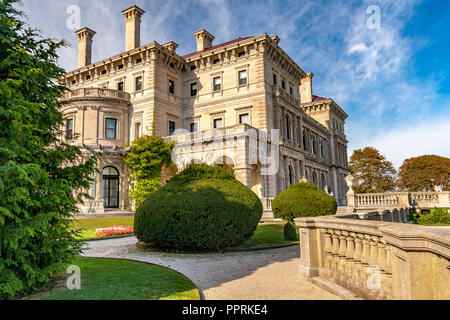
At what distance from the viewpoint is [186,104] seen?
1422 inches

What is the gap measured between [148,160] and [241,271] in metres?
22.9

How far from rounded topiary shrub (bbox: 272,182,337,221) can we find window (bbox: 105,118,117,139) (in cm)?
2229

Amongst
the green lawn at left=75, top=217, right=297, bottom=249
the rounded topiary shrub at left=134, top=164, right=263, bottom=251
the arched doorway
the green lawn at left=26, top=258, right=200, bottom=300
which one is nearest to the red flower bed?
the green lawn at left=75, top=217, right=297, bottom=249

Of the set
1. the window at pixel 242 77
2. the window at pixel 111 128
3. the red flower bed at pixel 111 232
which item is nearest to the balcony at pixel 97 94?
the window at pixel 111 128

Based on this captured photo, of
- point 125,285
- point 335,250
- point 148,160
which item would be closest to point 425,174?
point 148,160

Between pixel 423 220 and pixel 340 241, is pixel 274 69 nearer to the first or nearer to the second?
pixel 423 220

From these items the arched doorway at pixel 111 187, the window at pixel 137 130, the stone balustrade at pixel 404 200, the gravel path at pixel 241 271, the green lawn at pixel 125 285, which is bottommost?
the gravel path at pixel 241 271

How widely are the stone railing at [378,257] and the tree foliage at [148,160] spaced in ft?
76.0

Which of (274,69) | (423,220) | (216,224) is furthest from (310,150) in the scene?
(216,224)

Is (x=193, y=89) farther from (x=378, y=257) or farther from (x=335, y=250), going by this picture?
(x=378, y=257)

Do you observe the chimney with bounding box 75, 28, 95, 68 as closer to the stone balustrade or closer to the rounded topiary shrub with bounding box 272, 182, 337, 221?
the rounded topiary shrub with bounding box 272, 182, 337, 221

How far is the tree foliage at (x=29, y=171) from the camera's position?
557 centimetres

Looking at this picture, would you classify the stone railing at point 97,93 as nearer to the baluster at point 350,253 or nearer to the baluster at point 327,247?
the baluster at point 327,247

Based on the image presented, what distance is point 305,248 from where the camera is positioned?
702cm
